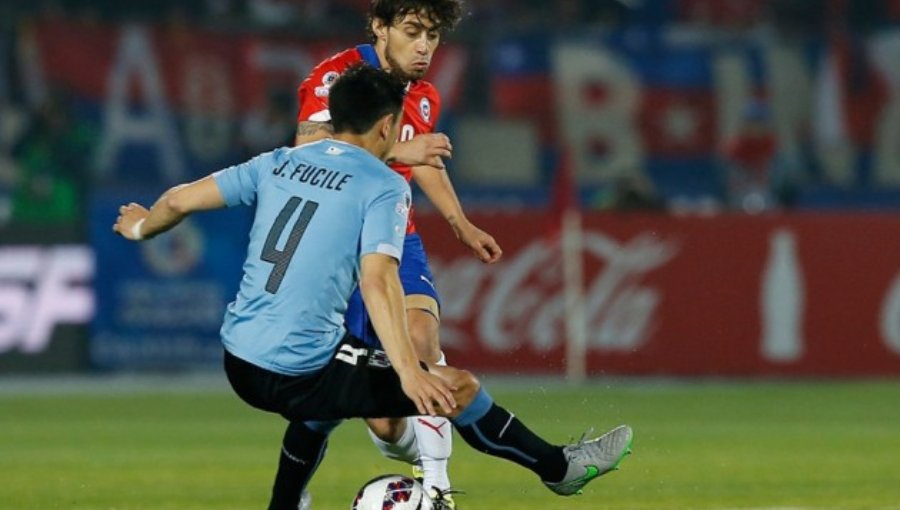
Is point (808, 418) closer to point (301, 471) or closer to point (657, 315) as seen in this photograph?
point (657, 315)

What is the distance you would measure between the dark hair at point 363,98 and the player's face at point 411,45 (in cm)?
120

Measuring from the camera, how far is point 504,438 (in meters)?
7.83

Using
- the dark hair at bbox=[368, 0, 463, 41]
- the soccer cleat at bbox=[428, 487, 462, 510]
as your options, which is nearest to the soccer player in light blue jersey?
the soccer cleat at bbox=[428, 487, 462, 510]

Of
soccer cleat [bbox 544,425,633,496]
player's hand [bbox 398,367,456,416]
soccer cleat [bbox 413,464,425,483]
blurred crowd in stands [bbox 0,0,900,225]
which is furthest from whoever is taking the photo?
blurred crowd in stands [bbox 0,0,900,225]

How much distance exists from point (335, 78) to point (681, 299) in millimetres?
10043

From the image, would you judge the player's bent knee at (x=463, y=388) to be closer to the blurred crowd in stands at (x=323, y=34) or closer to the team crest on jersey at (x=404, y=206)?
the team crest on jersey at (x=404, y=206)

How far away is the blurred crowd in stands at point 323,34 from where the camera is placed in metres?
20.4

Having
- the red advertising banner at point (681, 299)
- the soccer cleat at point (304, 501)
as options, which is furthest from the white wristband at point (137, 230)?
the red advertising banner at point (681, 299)

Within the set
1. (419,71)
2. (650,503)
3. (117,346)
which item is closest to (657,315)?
(117,346)

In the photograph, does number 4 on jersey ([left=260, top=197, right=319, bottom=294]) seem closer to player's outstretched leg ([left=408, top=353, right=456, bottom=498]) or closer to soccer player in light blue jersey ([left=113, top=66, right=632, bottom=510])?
soccer player in light blue jersey ([left=113, top=66, right=632, bottom=510])

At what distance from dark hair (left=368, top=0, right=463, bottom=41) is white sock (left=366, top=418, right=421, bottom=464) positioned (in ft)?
5.65

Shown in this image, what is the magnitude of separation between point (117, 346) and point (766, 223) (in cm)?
593

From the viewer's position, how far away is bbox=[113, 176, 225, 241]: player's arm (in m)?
7.59

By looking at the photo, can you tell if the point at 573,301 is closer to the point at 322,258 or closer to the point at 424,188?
the point at 424,188
